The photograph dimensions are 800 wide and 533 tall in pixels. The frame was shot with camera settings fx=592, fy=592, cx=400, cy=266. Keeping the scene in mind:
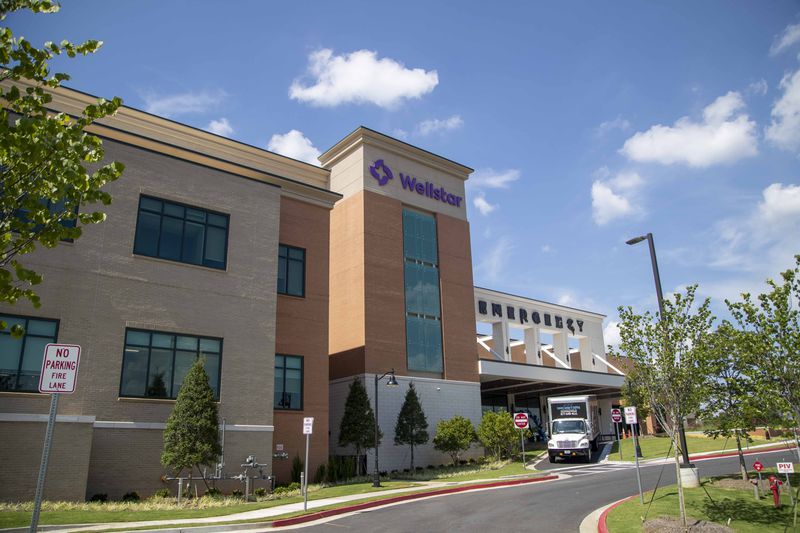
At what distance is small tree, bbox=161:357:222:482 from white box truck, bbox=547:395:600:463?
23.2 meters

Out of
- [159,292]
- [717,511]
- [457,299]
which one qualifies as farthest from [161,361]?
[457,299]

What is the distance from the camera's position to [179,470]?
22875mm

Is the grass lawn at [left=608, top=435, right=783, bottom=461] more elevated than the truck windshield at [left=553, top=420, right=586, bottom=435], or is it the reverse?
the truck windshield at [left=553, top=420, right=586, bottom=435]

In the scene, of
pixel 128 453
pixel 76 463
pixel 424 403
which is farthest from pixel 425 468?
pixel 76 463

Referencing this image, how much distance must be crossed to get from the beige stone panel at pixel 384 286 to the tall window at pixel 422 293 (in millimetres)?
782

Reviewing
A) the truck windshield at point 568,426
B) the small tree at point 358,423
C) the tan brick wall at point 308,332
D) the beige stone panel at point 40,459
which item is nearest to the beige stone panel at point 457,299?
the truck windshield at point 568,426

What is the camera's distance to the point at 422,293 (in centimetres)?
4181

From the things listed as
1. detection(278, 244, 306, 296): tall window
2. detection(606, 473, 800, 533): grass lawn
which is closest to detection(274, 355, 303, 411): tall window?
detection(278, 244, 306, 296): tall window

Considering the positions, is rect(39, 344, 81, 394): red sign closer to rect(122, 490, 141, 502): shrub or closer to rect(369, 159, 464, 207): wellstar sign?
rect(122, 490, 141, 502): shrub

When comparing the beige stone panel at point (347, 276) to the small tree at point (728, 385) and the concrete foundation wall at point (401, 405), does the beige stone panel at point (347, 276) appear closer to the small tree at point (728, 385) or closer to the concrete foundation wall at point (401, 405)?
the concrete foundation wall at point (401, 405)

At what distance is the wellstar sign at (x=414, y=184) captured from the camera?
4150 cm

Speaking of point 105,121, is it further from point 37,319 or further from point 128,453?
point 128,453

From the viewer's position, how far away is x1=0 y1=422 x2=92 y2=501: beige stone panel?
1920 cm

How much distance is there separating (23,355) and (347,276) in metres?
21.3
